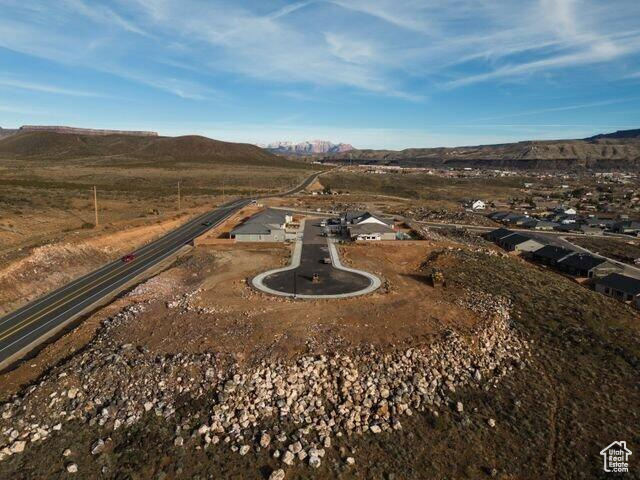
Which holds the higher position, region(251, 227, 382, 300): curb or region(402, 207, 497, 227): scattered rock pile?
region(251, 227, 382, 300): curb

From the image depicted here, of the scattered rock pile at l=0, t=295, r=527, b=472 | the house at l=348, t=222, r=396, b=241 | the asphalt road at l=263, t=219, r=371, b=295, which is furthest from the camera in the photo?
the house at l=348, t=222, r=396, b=241

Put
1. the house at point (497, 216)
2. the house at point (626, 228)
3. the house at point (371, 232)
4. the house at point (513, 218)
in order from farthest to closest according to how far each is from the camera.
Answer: the house at point (497, 216) < the house at point (513, 218) < the house at point (626, 228) < the house at point (371, 232)

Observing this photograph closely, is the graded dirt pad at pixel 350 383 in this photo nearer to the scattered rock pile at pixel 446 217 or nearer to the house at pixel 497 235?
the house at pixel 497 235

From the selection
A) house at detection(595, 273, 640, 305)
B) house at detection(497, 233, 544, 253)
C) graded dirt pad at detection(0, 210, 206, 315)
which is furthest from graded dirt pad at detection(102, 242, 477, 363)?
house at detection(497, 233, 544, 253)

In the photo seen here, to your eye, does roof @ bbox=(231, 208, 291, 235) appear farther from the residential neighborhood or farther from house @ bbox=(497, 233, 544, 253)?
the residential neighborhood

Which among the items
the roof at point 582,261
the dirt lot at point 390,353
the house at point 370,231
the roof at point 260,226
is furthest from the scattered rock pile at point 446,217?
the dirt lot at point 390,353

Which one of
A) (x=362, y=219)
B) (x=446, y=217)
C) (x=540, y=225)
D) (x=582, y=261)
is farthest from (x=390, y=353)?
(x=540, y=225)
